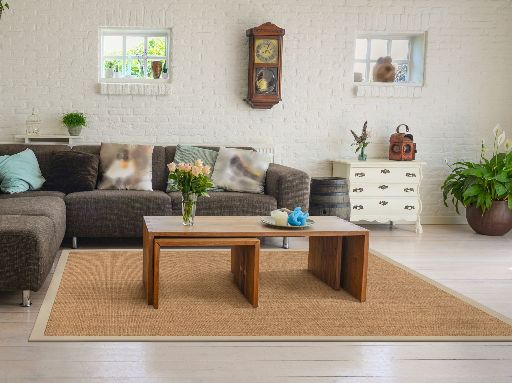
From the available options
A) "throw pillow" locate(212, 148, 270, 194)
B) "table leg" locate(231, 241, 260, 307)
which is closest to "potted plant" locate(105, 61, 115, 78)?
"throw pillow" locate(212, 148, 270, 194)

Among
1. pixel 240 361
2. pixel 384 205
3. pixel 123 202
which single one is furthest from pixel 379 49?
pixel 240 361

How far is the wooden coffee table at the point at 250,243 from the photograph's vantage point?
147 inches

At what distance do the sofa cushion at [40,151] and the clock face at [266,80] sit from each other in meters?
1.93

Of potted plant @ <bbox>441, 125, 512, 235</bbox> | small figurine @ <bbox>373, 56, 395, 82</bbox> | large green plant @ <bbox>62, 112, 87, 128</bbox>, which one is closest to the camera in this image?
large green plant @ <bbox>62, 112, 87, 128</bbox>

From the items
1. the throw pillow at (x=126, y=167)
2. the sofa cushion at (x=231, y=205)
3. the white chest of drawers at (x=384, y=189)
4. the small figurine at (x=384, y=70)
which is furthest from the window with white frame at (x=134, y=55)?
the small figurine at (x=384, y=70)

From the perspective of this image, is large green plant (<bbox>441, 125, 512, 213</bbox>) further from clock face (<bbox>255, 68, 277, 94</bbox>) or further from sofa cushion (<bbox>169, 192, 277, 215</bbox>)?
sofa cushion (<bbox>169, 192, 277, 215</bbox>)

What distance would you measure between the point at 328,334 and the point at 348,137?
383 cm

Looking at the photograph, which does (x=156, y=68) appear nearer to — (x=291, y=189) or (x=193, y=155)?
(x=193, y=155)

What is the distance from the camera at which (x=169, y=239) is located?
3738mm

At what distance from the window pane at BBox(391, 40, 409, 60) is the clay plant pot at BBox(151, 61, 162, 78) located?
245cm

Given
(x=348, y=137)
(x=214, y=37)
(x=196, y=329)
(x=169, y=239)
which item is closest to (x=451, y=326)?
(x=196, y=329)

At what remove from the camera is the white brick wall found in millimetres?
6461

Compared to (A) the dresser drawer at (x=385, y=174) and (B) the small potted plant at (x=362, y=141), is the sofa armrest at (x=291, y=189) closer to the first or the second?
(A) the dresser drawer at (x=385, y=174)

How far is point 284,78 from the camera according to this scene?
22.3 feet
